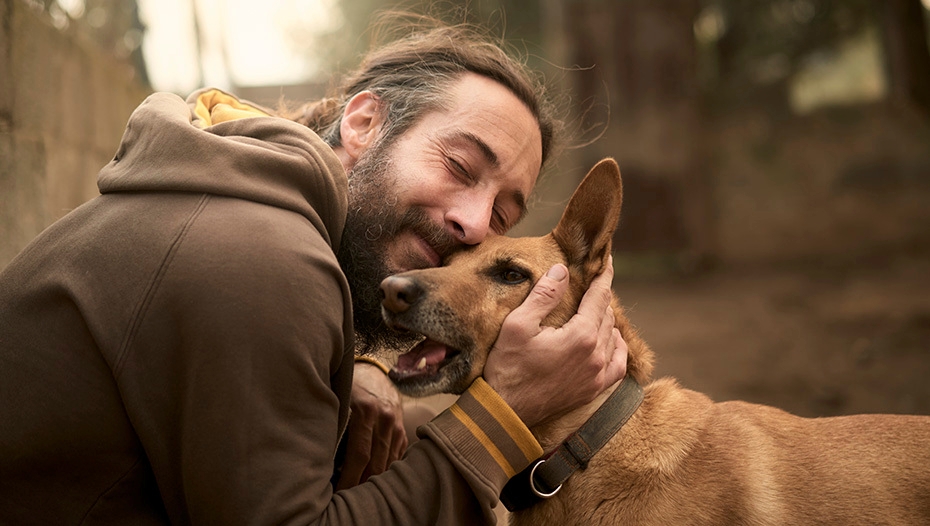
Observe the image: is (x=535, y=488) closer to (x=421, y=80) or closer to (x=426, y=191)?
(x=426, y=191)

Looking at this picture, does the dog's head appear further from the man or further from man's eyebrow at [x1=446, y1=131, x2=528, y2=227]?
man's eyebrow at [x1=446, y1=131, x2=528, y2=227]

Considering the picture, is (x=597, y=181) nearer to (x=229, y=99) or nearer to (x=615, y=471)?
(x=615, y=471)

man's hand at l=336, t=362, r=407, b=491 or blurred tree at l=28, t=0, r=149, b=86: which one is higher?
blurred tree at l=28, t=0, r=149, b=86

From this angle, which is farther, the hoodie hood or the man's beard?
the man's beard

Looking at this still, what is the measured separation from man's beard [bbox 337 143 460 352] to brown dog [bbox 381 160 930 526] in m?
0.18

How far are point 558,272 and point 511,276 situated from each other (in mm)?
197

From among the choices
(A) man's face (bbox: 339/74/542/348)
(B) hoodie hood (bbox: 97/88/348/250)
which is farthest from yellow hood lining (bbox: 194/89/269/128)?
(A) man's face (bbox: 339/74/542/348)

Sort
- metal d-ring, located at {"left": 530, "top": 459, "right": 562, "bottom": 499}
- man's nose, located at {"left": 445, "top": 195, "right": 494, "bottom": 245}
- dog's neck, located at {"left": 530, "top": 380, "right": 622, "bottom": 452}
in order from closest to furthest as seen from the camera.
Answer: metal d-ring, located at {"left": 530, "top": 459, "right": 562, "bottom": 499}
dog's neck, located at {"left": 530, "top": 380, "right": 622, "bottom": 452}
man's nose, located at {"left": 445, "top": 195, "right": 494, "bottom": 245}

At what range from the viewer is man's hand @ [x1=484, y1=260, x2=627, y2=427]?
7.11 ft

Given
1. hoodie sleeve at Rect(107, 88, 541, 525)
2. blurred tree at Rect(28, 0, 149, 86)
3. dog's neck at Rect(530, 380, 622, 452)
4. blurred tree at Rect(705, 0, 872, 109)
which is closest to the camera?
hoodie sleeve at Rect(107, 88, 541, 525)

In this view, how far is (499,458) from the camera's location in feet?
6.46

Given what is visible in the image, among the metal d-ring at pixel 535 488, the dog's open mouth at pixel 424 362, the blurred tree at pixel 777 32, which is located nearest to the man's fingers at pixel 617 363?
the metal d-ring at pixel 535 488

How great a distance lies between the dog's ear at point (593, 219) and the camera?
2496 millimetres

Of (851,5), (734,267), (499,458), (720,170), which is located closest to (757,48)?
(851,5)
